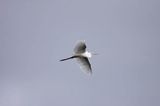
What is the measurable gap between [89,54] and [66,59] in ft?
4.68

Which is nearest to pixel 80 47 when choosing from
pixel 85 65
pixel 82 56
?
pixel 82 56

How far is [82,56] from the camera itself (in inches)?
4567

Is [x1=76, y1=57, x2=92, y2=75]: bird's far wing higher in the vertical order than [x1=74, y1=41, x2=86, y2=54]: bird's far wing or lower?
lower

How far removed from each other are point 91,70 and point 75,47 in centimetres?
169

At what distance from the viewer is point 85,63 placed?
11638 cm

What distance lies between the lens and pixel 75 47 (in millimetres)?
115750

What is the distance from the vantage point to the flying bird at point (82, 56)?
11575cm

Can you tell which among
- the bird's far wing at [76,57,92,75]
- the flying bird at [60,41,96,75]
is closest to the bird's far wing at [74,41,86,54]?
the flying bird at [60,41,96,75]

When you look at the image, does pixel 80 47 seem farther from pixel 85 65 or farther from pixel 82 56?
pixel 85 65

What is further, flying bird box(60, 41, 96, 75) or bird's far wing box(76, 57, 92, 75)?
bird's far wing box(76, 57, 92, 75)

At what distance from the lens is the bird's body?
116 metres

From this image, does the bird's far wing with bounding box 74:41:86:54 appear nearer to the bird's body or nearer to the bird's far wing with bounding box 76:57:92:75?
the bird's body

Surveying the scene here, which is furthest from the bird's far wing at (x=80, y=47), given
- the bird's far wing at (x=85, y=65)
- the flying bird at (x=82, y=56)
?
the bird's far wing at (x=85, y=65)

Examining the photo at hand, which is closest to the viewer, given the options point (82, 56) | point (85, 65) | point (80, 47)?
point (80, 47)
